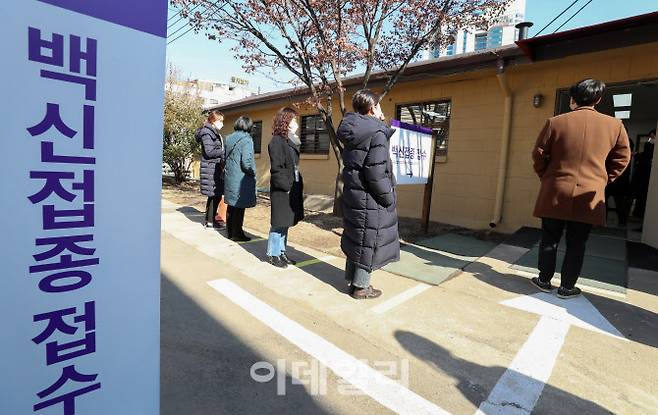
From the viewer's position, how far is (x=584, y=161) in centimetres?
338

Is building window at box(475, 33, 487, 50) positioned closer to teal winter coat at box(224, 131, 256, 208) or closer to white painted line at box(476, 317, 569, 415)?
teal winter coat at box(224, 131, 256, 208)

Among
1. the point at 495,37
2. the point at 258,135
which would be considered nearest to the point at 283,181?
the point at 495,37

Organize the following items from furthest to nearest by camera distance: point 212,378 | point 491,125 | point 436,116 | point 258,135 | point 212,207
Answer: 1. point 258,135
2. point 436,116
3. point 491,125
4. point 212,207
5. point 212,378

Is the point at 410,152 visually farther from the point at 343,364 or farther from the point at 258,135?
the point at 258,135

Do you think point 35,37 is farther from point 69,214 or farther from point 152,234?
point 152,234

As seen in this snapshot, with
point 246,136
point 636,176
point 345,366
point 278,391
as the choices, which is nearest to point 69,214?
point 278,391

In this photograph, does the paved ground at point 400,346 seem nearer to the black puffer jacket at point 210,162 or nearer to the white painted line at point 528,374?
the white painted line at point 528,374

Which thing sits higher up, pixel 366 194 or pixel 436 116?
pixel 436 116

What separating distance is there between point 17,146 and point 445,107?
778 centimetres

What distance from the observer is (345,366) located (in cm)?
240

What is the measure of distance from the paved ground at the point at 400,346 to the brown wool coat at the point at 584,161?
90 centimetres

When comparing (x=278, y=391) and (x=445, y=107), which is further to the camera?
(x=445, y=107)

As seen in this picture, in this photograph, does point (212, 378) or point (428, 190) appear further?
point (428, 190)

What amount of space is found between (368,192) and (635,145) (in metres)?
12.5
